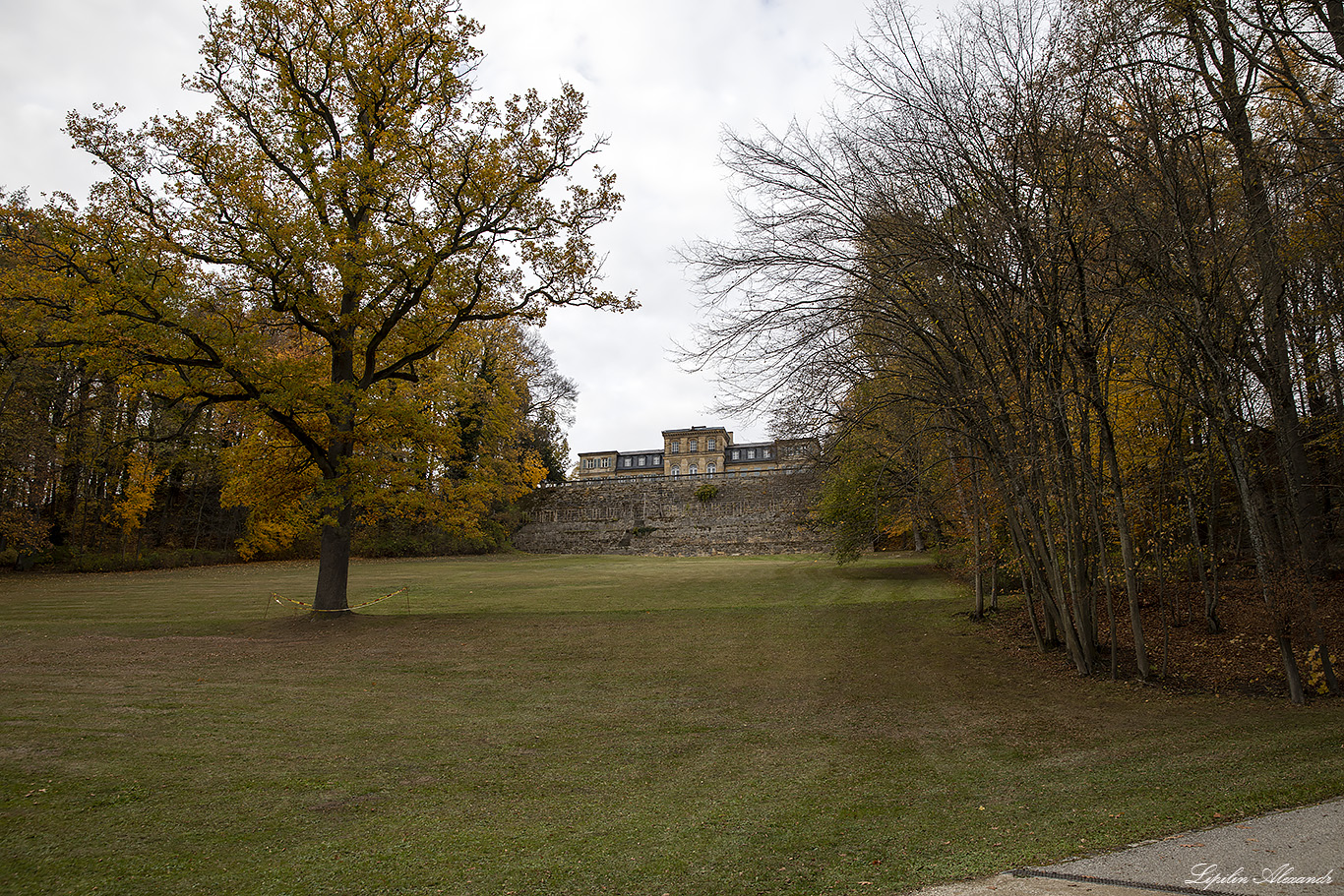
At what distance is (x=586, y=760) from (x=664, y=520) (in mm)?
33818

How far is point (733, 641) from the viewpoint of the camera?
498 inches

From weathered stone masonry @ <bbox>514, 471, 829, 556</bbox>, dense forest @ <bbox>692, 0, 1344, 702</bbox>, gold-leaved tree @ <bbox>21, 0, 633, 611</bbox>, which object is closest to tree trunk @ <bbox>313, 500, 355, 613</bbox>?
gold-leaved tree @ <bbox>21, 0, 633, 611</bbox>

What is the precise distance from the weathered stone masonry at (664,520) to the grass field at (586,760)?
2436cm

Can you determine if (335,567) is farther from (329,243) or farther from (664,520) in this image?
(664,520)

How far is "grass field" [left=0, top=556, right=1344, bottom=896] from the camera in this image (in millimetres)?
4195

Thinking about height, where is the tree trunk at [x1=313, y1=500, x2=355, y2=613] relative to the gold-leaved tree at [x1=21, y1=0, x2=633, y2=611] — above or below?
below

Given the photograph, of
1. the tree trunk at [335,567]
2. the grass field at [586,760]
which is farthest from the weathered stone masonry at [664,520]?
the tree trunk at [335,567]

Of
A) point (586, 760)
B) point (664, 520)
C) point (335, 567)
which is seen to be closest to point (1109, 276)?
point (586, 760)

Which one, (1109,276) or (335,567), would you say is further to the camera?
(335,567)

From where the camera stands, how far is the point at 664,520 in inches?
1587

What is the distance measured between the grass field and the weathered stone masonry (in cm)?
2436

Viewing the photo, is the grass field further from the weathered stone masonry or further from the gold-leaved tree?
the weathered stone masonry

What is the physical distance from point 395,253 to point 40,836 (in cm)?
1010

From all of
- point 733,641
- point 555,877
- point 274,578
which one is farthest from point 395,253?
point 274,578
